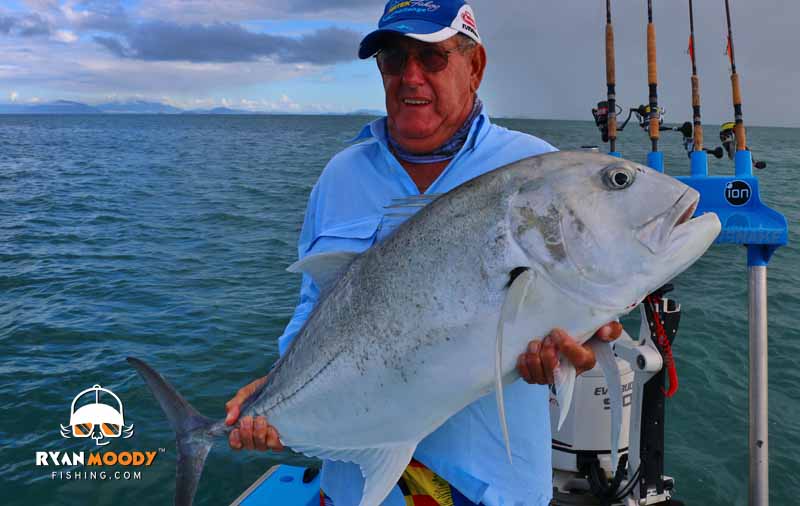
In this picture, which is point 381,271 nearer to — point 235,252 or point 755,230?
point 755,230

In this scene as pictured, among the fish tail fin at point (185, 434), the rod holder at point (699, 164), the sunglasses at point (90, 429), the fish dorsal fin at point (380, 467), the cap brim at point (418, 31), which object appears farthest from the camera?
the sunglasses at point (90, 429)

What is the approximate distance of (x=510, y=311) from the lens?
1.57 meters

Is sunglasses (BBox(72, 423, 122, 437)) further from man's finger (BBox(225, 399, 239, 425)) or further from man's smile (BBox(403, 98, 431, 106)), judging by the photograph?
man's smile (BBox(403, 98, 431, 106))

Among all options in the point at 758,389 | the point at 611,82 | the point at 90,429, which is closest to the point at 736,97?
the point at 611,82

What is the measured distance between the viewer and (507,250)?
1.60 meters

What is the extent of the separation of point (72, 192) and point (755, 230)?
23.3 m

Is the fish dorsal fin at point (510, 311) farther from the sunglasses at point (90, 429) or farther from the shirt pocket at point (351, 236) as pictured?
the sunglasses at point (90, 429)

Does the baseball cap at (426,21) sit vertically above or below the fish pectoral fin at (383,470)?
above

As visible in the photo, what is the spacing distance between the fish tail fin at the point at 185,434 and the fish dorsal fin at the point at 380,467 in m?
0.72

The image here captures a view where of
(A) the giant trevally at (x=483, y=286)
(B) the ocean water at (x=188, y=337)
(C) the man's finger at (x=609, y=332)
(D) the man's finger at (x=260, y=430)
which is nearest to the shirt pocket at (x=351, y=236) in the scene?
(A) the giant trevally at (x=483, y=286)

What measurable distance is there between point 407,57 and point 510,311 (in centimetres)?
114

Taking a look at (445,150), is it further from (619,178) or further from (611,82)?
(611,82)

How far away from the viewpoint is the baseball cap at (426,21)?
211 centimetres

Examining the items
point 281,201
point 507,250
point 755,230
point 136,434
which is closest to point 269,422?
point 507,250
